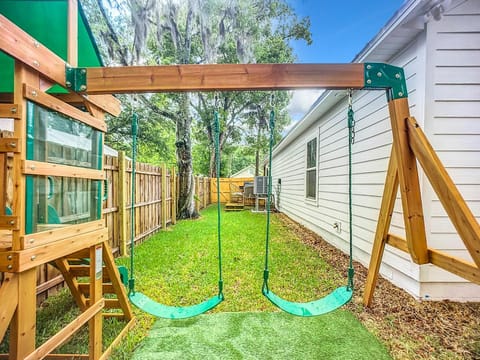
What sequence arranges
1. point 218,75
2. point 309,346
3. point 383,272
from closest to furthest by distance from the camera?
point 218,75 → point 309,346 → point 383,272

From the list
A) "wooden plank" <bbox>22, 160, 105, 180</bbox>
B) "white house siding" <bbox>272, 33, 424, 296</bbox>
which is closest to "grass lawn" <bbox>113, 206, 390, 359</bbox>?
"white house siding" <bbox>272, 33, 424, 296</bbox>

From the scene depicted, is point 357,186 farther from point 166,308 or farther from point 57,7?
point 57,7

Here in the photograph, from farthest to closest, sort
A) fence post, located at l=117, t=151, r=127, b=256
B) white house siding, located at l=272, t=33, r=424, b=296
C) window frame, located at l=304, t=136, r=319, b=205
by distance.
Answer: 1. window frame, located at l=304, t=136, r=319, b=205
2. fence post, located at l=117, t=151, r=127, b=256
3. white house siding, located at l=272, t=33, r=424, b=296

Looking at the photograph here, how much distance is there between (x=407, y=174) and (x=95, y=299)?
2279mm

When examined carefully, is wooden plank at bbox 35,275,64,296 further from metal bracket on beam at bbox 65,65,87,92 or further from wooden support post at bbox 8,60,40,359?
metal bracket on beam at bbox 65,65,87,92

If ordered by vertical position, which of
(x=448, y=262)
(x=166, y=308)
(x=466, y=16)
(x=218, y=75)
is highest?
(x=466, y=16)

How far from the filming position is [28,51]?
45.6 inches

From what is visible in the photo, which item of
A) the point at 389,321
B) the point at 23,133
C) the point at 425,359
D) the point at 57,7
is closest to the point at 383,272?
the point at 389,321

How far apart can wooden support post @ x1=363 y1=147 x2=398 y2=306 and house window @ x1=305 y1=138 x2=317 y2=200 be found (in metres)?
3.70

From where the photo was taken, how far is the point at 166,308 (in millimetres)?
1729

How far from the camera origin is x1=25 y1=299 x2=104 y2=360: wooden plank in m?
1.19

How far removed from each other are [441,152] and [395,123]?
4.03 feet

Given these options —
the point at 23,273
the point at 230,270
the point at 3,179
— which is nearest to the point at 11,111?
the point at 3,179

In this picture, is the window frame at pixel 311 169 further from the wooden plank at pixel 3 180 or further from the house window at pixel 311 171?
the wooden plank at pixel 3 180
